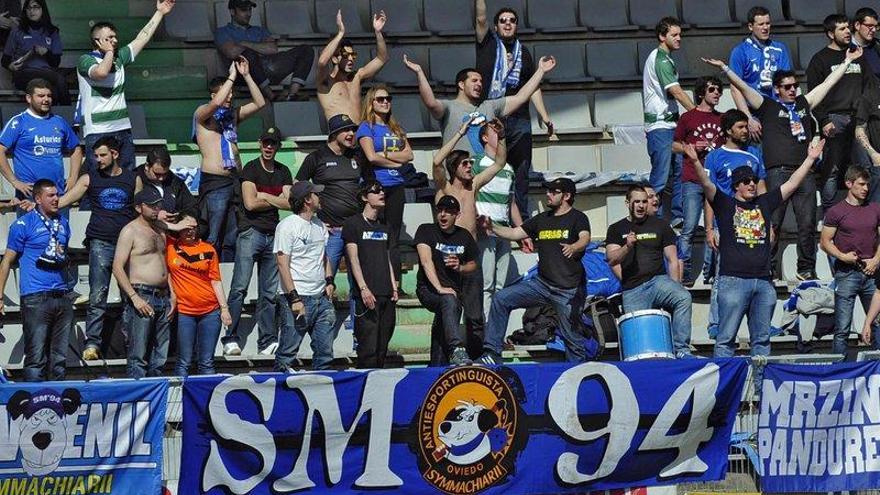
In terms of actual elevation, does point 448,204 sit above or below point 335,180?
below

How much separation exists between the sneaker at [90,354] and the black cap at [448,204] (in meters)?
2.97

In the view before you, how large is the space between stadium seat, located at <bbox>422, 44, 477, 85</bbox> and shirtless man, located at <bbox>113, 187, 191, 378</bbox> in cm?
523

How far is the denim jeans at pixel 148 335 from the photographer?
1366 centimetres

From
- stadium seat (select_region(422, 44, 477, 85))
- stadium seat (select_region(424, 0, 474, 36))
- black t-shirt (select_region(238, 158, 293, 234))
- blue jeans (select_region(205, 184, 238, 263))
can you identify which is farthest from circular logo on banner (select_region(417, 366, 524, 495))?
stadium seat (select_region(424, 0, 474, 36))

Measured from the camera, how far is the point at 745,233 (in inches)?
558

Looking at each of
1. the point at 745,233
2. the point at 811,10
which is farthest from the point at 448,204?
the point at 811,10

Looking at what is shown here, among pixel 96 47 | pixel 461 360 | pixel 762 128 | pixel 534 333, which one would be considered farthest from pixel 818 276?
pixel 96 47

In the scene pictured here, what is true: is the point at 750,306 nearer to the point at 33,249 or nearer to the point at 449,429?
the point at 449,429

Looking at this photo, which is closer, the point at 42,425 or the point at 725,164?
the point at 42,425

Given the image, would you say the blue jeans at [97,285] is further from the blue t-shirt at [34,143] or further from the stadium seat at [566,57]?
the stadium seat at [566,57]

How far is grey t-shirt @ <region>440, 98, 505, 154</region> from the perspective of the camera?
52.1 feet

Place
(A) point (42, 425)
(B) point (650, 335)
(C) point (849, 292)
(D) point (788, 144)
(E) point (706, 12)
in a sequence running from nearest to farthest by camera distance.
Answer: (A) point (42, 425), (B) point (650, 335), (C) point (849, 292), (D) point (788, 144), (E) point (706, 12)

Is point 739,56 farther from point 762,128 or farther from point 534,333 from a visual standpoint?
point 534,333

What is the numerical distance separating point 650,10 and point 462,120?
15.0 ft
